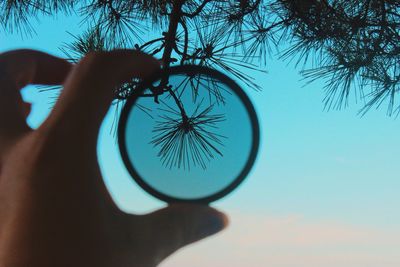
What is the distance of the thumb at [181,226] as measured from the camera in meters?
0.26

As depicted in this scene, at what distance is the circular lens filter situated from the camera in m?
0.32

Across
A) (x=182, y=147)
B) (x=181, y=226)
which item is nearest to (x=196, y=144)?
(x=182, y=147)

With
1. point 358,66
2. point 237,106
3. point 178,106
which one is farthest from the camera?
point 358,66

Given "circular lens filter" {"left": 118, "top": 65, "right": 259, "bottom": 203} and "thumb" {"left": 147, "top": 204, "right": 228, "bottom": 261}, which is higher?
"circular lens filter" {"left": 118, "top": 65, "right": 259, "bottom": 203}

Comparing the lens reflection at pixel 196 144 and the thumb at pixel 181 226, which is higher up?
the lens reflection at pixel 196 144

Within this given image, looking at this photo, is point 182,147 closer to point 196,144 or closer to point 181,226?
point 196,144

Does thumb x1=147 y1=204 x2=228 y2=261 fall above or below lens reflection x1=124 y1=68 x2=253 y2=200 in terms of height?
below

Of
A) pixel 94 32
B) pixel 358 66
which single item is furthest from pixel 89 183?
pixel 358 66

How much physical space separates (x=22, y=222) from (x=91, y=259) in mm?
40

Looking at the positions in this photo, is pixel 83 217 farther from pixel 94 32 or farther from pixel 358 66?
pixel 358 66

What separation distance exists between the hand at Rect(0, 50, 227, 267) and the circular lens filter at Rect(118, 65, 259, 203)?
5 centimetres

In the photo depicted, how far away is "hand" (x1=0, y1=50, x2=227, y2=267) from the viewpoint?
243 mm

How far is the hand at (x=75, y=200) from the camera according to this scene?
24 cm

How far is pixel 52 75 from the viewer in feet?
1.06
